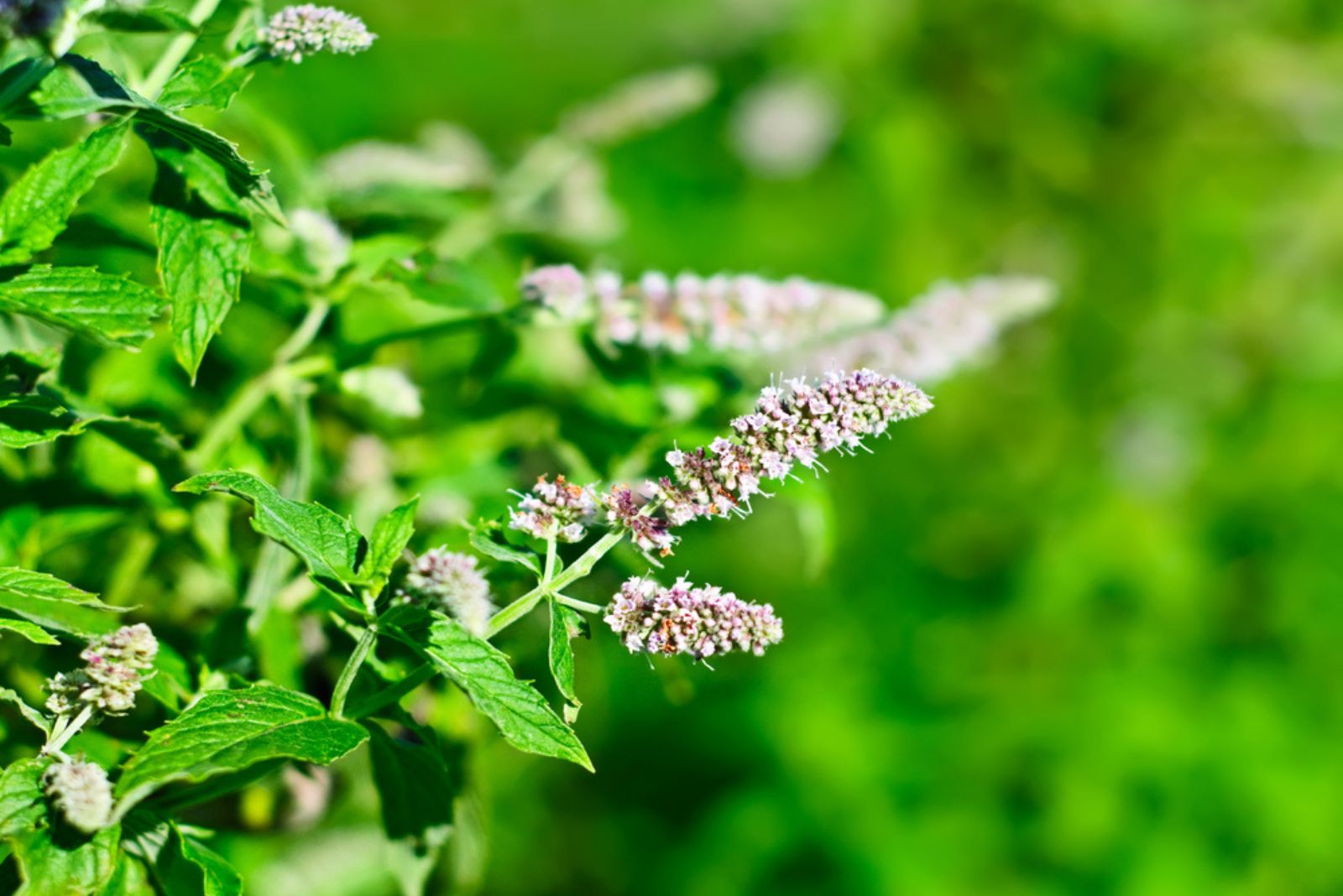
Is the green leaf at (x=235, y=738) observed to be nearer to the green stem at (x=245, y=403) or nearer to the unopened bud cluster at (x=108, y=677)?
the unopened bud cluster at (x=108, y=677)

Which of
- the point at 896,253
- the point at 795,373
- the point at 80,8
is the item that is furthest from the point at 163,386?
the point at 896,253

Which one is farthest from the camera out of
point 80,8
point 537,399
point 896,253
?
point 896,253

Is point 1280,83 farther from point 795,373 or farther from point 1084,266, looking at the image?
point 795,373

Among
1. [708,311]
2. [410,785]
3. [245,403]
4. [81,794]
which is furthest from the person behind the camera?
[708,311]

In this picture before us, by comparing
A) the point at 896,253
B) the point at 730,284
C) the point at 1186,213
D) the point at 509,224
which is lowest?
the point at 730,284

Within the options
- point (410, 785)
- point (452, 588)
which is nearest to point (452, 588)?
point (452, 588)

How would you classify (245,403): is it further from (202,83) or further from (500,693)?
(500,693)

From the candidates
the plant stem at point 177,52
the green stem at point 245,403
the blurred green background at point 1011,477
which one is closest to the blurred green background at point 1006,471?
the blurred green background at point 1011,477
